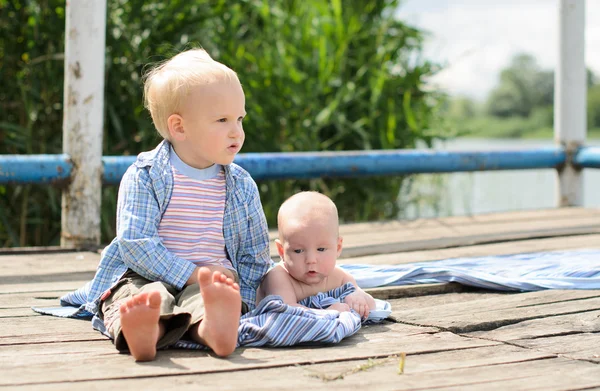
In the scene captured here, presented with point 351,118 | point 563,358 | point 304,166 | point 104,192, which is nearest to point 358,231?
point 304,166

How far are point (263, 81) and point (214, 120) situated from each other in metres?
2.82

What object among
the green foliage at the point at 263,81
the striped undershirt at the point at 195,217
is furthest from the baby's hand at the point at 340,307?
the green foliage at the point at 263,81

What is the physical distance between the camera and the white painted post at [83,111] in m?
3.31

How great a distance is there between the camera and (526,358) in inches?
72.5

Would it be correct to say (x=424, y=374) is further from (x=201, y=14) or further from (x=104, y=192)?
(x=201, y=14)

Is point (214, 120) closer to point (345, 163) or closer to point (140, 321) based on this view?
point (140, 321)

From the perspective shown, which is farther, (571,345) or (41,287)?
(41,287)

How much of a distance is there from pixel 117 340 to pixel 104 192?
2.36 metres

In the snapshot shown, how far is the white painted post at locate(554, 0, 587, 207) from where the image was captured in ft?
14.9

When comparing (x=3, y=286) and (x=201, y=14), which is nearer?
(x=3, y=286)

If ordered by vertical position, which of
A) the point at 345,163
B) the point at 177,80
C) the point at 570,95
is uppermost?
the point at 570,95

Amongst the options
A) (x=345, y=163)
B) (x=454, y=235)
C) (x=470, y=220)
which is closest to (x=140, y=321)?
(x=454, y=235)

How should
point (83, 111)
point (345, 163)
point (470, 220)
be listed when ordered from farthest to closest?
1. point (470, 220)
2. point (345, 163)
3. point (83, 111)

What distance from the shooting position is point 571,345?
198cm
